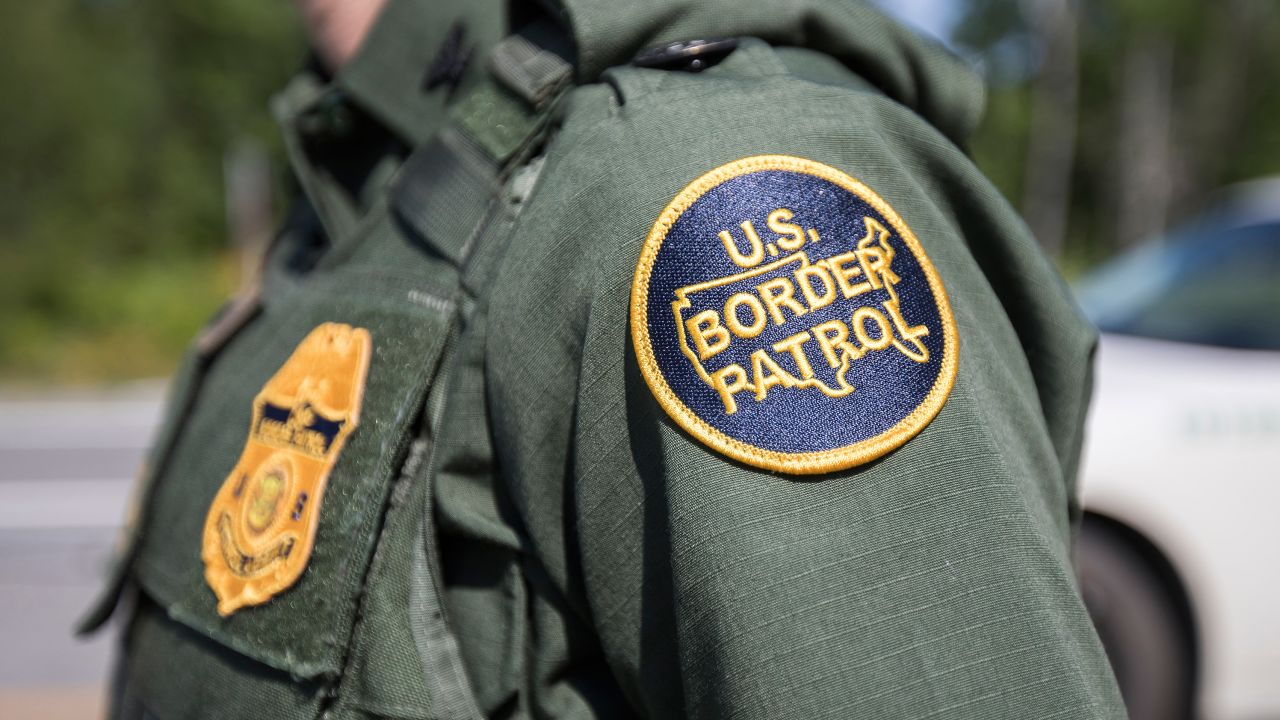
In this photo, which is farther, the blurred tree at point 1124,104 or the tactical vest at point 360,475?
the blurred tree at point 1124,104

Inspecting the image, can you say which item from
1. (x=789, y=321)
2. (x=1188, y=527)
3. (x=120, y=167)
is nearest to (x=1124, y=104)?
(x=120, y=167)

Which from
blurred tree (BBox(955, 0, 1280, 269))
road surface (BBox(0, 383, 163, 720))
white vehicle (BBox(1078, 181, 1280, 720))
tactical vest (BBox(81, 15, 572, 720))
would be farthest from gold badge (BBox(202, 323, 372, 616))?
blurred tree (BBox(955, 0, 1280, 269))

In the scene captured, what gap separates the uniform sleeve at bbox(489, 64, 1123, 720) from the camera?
66cm

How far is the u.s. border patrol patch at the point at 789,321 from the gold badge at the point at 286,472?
33 centimetres

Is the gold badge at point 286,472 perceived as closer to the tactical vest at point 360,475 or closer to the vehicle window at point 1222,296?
the tactical vest at point 360,475

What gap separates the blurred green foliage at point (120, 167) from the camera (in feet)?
46.8

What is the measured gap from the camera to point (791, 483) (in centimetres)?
68

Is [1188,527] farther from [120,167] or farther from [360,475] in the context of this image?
[120,167]

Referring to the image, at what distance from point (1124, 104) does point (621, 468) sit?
31.2 m

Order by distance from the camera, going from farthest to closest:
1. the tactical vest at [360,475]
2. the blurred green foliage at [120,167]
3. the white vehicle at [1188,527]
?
the blurred green foliage at [120,167]
the white vehicle at [1188,527]
the tactical vest at [360,475]

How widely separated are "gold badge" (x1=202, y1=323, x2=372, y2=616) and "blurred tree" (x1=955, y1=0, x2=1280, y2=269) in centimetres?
2539

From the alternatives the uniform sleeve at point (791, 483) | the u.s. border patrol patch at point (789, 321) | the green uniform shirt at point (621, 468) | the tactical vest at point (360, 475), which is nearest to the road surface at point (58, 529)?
the tactical vest at point (360, 475)

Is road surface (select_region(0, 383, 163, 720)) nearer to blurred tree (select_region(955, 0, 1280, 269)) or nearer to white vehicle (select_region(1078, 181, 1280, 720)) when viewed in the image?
white vehicle (select_region(1078, 181, 1280, 720))

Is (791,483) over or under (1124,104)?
over
